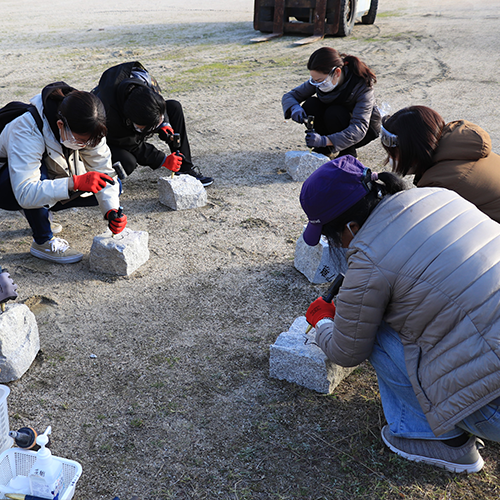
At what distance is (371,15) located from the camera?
10.8 m

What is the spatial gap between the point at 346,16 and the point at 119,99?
7468 millimetres

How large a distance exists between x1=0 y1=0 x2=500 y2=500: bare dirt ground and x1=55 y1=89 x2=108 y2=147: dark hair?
0.98m

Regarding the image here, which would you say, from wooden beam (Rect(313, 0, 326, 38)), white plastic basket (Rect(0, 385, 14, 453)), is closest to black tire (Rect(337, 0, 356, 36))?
wooden beam (Rect(313, 0, 326, 38))

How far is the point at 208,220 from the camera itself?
12.7ft

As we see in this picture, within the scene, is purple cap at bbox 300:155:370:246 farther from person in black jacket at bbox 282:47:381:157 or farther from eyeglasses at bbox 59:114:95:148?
person in black jacket at bbox 282:47:381:157

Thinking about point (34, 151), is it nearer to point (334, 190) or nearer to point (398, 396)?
point (334, 190)

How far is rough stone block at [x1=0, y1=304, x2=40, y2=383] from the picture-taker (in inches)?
90.4

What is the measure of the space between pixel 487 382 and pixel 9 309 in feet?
6.85

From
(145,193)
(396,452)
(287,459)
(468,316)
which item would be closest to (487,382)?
(468,316)

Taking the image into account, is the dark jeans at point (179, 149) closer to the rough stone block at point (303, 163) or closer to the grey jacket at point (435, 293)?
the rough stone block at point (303, 163)

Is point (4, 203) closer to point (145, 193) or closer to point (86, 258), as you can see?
point (86, 258)

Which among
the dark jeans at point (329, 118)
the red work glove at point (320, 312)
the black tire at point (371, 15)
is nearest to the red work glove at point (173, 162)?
the dark jeans at point (329, 118)

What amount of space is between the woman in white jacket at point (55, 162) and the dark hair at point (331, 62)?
5.78ft

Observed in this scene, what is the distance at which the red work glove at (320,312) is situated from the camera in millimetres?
2246
